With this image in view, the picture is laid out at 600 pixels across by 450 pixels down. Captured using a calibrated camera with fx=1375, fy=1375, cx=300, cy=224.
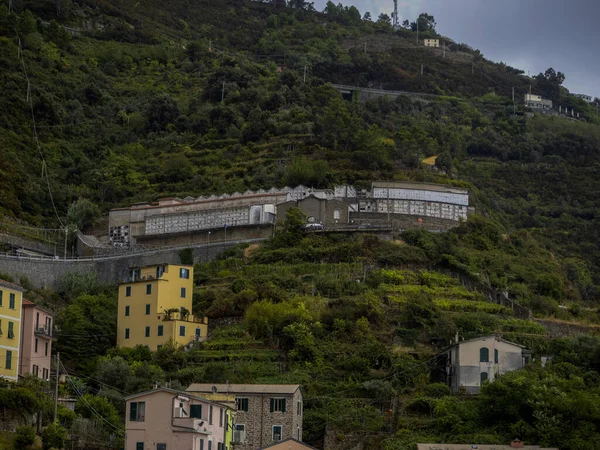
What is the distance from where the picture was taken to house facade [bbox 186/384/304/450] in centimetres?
6222

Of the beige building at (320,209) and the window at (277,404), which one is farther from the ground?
the beige building at (320,209)

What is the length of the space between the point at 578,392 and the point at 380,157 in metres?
45.9

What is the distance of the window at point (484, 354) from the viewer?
232ft

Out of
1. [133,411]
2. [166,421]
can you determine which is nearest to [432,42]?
[133,411]

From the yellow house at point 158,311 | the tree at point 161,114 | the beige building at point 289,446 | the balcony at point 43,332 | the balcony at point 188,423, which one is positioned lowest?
the beige building at point 289,446

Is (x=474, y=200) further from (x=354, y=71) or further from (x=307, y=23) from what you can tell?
(x=307, y=23)

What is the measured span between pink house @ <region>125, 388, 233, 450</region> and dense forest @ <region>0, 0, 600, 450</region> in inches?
135

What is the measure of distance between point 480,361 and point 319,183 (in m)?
34.9

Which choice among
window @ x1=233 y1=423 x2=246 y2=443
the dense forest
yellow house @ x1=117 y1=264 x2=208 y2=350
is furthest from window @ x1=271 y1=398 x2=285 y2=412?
yellow house @ x1=117 y1=264 x2=208 y2=350

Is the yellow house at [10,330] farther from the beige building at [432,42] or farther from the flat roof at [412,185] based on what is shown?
the beige building at [432,42]

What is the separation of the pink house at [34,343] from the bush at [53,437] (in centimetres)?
887

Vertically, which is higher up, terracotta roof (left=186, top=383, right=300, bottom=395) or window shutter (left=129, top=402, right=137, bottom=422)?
terracotta roof (left=186, top=383, right=300, bottom=395)

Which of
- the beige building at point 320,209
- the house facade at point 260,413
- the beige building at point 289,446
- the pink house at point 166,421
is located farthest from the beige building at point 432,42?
the pink house at point 166,421

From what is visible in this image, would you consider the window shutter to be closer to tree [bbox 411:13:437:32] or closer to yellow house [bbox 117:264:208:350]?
yellow house [bbox 117:264:208:350]
